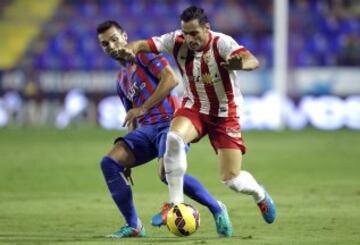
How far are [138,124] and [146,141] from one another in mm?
346

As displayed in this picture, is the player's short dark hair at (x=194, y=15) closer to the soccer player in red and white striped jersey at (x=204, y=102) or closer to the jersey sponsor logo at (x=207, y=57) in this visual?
the soccer player in red and white striped jersey at (x=204, y=102)

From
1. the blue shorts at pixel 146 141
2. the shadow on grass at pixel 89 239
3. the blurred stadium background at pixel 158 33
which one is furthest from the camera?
the blurred stadium background at pixel 158 33

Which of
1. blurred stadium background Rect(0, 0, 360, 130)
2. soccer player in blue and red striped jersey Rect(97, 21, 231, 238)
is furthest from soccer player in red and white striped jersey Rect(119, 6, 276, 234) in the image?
blurred stadium background Rect(0, 0, 360, 130)

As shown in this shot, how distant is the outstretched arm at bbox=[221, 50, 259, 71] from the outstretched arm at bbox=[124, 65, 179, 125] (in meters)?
0.92

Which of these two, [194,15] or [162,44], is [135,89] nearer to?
[162,44]

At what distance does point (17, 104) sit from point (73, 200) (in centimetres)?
1447

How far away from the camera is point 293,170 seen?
15727 millimetres

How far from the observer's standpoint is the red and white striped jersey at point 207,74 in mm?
8297

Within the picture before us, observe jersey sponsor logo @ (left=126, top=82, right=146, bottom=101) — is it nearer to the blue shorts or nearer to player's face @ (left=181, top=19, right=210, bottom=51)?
the blue shorts

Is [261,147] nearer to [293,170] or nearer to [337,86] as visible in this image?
[293,170]

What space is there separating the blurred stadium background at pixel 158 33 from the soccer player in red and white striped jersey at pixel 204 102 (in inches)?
631

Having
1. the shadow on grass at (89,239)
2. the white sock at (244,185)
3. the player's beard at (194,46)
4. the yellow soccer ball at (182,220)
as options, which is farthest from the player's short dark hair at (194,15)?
the shadow on grass at (89,239)

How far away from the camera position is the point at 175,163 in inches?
317

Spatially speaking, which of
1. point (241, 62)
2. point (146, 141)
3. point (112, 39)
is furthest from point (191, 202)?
point (241, 62)
